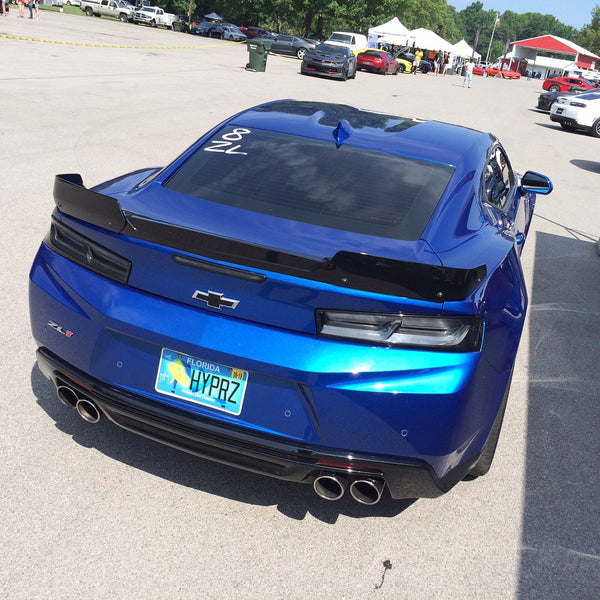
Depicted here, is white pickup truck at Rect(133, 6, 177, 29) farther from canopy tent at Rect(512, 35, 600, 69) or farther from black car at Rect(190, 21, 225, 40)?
canopy tent at Rect(512, 35, 600, 69)

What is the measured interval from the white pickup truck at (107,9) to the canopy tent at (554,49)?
9838cm

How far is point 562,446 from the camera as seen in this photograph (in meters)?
4.09

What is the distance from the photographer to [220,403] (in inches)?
111

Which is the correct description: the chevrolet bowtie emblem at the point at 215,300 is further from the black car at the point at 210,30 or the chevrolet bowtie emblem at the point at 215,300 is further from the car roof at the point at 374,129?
the black car at the point at 210,30

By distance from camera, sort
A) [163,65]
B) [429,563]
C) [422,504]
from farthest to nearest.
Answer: [163,65] → [422,504] → [429,563]

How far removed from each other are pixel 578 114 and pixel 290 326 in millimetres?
24210

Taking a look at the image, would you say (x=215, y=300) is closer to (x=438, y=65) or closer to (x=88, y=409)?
(x=88, y=409)

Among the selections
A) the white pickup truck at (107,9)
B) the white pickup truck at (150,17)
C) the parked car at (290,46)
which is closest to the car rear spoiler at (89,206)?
the parked car at (290,46)

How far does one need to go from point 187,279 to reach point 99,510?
3.57ft

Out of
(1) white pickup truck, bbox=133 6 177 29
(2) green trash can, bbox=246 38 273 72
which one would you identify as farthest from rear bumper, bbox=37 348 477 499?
(1) white pickup truck, bbox=133 6 177 29

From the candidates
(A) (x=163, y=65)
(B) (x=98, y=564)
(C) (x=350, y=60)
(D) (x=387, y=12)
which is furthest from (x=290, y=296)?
(D) (x=387, y=12)

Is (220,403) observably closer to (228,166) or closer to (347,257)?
(347,257)

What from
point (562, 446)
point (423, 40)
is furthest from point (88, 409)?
point (423, 40)

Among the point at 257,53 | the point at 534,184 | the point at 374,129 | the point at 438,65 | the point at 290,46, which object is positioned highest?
the point at 374,129
